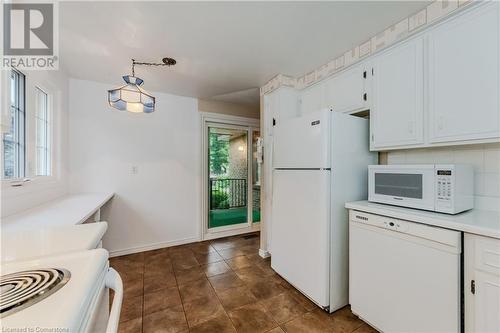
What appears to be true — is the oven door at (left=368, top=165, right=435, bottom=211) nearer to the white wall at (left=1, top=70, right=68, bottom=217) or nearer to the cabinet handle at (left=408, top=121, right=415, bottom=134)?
the cabinet handle at (left=408, top=121, right=415, bottom=134)

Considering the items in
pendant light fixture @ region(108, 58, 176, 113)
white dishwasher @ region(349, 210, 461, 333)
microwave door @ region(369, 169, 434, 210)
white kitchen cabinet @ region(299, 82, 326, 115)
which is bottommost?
white dishwasher @ region(349, 210, 461, 333)

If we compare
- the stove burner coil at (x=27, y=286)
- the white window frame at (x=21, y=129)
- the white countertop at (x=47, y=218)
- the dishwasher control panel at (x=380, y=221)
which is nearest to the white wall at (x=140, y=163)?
the white window frame at (x=21, y=129)

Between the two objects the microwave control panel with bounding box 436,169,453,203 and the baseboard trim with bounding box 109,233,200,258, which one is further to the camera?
the baseboard trim with bounding box 109,233,200,258

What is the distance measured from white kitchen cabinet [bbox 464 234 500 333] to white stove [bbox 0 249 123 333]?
5.43 ft

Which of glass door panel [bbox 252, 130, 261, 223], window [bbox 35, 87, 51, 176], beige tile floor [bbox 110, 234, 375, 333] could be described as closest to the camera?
beige tile floor [bbox 110, 234, 375, 333]

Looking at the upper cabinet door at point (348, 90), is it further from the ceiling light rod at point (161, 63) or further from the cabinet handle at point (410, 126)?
the ceiling light rod at point (161, 63)

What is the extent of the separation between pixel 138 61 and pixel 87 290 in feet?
7.92

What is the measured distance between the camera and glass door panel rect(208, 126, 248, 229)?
3.81 metres

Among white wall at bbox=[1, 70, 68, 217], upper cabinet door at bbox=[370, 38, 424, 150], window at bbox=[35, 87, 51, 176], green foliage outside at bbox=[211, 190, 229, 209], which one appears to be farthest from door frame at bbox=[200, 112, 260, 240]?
upper cabinet door at bbox=[370, 38, 424, 150]

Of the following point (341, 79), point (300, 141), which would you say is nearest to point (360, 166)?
point (300, 141)

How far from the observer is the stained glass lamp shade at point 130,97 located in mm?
1836

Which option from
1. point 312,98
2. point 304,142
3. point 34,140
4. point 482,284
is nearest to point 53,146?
point 34,140

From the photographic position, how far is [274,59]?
2285 millimetres

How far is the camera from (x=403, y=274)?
141cm
